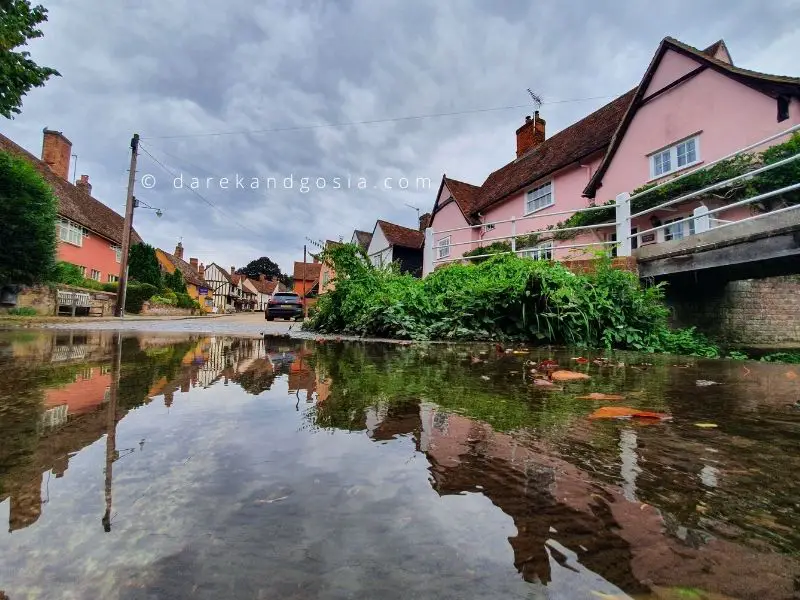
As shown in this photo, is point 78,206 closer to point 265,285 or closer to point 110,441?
point 110,441

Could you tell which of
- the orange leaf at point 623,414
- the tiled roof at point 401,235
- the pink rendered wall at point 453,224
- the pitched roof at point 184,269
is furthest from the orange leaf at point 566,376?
the pitched roof at point 184,269

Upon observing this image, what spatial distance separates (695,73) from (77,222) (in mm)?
30636

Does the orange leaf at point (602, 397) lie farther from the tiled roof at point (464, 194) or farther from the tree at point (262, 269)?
the tree at point (262, 269)

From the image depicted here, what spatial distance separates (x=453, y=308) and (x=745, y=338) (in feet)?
26.0

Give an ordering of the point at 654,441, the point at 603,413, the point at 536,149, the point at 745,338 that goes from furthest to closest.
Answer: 1. the point at 536,149
2. the point at 745,338
3. the point at 603,413
4. the point at 654,441

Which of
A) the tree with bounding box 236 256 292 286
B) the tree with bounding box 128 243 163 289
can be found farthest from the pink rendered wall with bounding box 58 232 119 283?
the tree with bounding box 236 256 292 286

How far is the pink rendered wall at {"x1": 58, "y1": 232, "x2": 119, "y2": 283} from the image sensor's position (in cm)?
2475

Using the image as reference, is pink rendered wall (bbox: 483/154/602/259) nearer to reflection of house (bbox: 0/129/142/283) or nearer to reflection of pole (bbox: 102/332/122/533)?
reflection of pole (bbox: 102/332/122/533)

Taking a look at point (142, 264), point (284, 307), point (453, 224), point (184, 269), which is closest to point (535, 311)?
point (284, 307)

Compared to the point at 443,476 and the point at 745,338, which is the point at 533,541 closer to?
the point at 443,476

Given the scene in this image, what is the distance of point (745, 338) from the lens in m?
9.40

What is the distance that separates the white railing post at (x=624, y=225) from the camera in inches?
302

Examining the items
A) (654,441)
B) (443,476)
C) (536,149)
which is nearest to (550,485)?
(443,476)

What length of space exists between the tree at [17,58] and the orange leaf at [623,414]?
1151 centimetres
